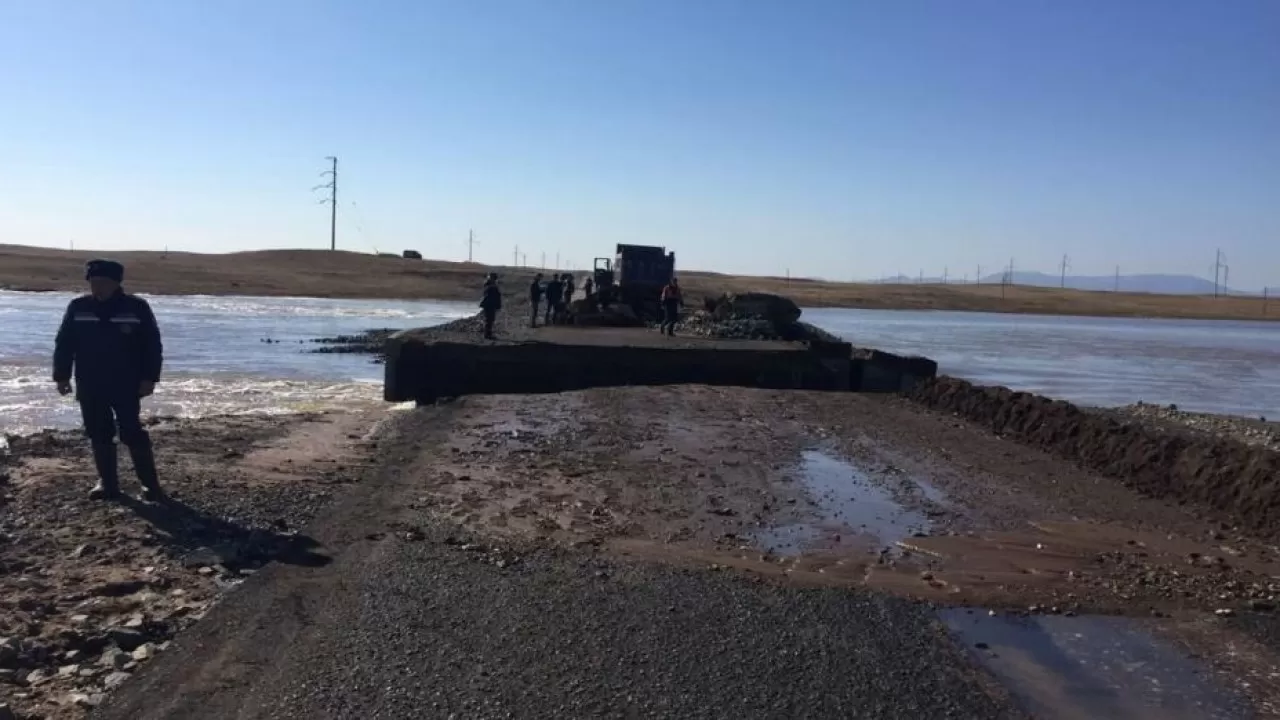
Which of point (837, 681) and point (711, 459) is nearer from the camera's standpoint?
point (837, 681)

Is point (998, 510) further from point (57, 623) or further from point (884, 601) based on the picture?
point (57, 623)

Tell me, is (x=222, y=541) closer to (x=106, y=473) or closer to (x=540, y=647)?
(x=106, y=473)

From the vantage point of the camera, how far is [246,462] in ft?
35.8

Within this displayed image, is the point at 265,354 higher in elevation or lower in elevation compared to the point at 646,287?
lower

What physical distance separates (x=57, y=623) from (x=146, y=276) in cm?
8819

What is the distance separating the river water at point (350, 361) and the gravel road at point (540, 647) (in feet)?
38.1

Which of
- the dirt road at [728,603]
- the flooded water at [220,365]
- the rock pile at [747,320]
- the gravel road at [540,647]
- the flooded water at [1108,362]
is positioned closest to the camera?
the gravel road at [540,647]

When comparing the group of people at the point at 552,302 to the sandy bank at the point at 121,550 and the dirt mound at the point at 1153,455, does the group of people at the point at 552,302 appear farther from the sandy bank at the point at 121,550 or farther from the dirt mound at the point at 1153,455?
the sandy bank at the point at 121,550

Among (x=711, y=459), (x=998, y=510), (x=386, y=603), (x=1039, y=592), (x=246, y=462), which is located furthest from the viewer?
(x=711, y=459)

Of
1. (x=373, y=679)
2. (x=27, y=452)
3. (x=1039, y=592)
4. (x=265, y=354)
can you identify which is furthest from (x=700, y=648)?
(x=265, y=354)

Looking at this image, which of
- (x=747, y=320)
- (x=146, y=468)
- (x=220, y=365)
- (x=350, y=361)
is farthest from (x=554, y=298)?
(x=146, y=468)

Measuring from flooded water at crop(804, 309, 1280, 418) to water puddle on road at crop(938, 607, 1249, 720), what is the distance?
66.5ft

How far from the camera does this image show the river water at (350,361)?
70.2 ft

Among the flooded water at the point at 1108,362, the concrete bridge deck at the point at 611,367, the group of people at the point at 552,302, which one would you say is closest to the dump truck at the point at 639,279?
the group of people at the point at 552,302
